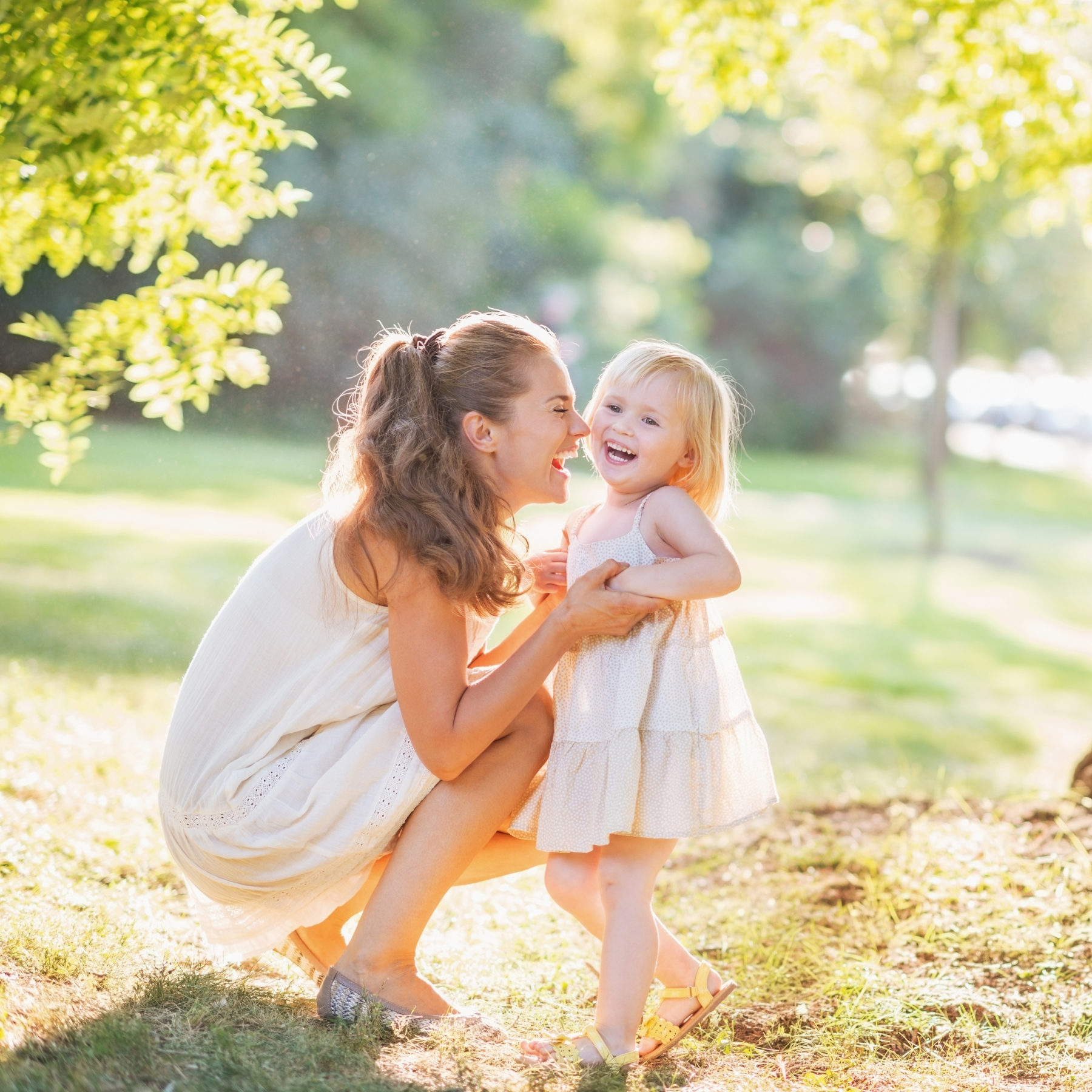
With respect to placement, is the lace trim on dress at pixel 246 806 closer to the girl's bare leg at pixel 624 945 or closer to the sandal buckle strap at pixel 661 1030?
the girl's bare leg at pixel 624 945

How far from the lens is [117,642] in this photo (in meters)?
6.22

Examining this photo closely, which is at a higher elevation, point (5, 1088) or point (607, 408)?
point (607, 408)

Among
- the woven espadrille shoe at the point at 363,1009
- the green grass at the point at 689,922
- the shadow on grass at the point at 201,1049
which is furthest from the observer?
the woven espadrille shoe at the point at 363,1009

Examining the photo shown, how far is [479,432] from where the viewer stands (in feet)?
7.93

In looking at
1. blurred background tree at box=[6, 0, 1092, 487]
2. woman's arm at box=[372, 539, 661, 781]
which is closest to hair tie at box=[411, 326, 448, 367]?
woman's arm at box=[372, 539, 661, 781]

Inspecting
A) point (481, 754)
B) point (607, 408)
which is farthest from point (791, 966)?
point (607, 408)

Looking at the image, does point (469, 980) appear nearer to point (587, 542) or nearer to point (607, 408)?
point (587, 542)

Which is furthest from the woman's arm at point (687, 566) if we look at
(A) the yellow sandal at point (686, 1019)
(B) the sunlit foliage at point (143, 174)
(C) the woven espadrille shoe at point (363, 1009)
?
(B) the sunlit foliage at point (143, 174)

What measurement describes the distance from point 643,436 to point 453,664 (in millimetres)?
602

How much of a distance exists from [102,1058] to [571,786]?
910mm

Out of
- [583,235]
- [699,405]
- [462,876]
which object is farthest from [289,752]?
[583,235]

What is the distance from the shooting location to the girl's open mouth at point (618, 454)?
247cm

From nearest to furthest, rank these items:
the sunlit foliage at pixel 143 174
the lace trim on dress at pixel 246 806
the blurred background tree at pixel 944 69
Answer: the lace trim on dress at pixel 246 806 < the sunlit foliage at pixel 143 174 < the blurred background tree at pixel 944 69

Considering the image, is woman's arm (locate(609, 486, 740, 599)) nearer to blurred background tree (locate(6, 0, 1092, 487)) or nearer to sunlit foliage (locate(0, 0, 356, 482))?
sunlit foliage (locate(0, 0, 356, 482))
